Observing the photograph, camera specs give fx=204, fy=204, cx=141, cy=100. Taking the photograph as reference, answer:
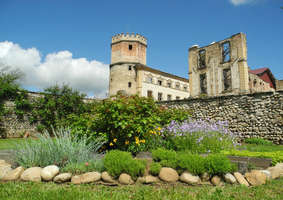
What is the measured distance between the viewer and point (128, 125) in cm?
553

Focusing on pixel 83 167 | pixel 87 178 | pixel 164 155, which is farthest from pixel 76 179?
pixel 164 155

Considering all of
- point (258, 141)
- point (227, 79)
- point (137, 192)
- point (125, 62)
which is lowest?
point (137, 192)

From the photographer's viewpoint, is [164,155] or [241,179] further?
[164,155]

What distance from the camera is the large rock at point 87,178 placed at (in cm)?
343

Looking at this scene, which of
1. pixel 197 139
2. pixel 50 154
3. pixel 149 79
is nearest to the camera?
pixel 50 154

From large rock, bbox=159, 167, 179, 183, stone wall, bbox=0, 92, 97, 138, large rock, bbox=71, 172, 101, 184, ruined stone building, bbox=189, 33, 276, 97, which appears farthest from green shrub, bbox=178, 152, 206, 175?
ruined stone building, bbox=189, 33, 276, 97

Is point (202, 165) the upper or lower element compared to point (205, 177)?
upper

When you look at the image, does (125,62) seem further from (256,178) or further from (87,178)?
(256,178)

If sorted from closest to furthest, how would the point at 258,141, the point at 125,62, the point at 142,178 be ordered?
the point at 142,178 < the point at 258,141 < the point at 125,62

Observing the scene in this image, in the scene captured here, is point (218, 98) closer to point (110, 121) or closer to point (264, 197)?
point (110, 121)

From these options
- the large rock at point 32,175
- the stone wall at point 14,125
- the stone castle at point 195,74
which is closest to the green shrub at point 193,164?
the large rock at point 32,175

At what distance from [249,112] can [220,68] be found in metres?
10.8

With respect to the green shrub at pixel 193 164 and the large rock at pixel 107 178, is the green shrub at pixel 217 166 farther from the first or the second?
the large rock at pixel 107 178

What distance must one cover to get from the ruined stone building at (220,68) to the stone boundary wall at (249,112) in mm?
7337
